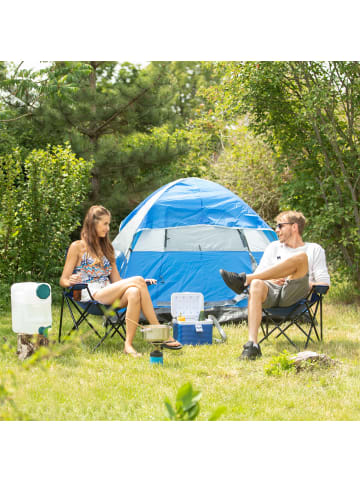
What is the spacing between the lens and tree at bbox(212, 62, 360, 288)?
4.70 m

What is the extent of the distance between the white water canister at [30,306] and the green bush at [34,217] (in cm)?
225

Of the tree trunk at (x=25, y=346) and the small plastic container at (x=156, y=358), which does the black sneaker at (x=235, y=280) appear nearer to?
the small plastic container at (x=156, y=358)

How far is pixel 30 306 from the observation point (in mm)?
3074

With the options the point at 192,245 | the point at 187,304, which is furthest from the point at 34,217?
the point at 187,304

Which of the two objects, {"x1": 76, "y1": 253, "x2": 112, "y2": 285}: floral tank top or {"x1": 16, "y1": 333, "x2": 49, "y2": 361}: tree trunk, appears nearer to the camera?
{"x1": 16, "y1": 333, "x2": 49, "y2": 361}: tree trunk

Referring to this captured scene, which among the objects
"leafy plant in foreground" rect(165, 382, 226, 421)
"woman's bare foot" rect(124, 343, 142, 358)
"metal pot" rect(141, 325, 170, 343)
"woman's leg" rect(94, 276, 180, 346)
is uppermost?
"leafy plant in foreground" rect(165, 382, 226, 421)

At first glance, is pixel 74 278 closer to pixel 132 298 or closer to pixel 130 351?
pixel 132 298

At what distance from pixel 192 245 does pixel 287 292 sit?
147cm

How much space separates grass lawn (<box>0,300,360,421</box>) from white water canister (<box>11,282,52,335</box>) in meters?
0.23

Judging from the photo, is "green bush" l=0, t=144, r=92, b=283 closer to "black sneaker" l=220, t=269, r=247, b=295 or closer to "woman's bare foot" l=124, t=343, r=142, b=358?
"woman's bare foot" l=124, t=343, r=142, b=358

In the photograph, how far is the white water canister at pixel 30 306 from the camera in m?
3.07

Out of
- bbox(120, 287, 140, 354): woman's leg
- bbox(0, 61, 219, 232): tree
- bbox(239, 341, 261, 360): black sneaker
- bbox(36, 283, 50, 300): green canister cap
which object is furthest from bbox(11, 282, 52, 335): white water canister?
bbox(0, 61, 219, 232): tree
